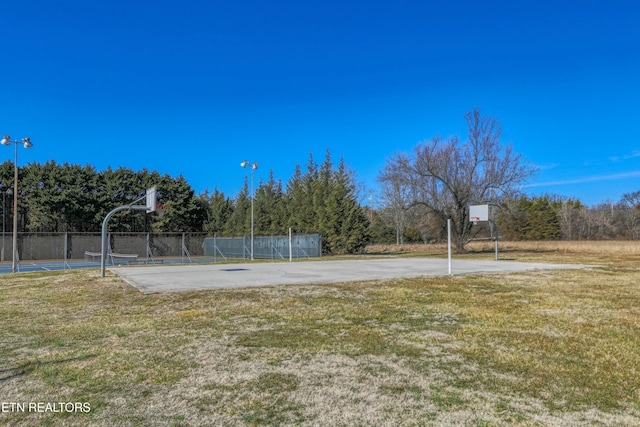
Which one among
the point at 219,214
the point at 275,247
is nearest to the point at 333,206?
the point at 275,247

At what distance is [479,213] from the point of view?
24125 millimetres

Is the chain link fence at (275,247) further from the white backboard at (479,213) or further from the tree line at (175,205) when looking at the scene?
the white backboard at (479,213)

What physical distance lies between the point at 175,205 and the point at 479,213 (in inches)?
1332

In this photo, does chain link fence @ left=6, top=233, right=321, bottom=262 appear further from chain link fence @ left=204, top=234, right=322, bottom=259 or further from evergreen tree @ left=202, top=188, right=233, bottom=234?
evergreen tree @ left=202, top=188, right=233, bottom=234

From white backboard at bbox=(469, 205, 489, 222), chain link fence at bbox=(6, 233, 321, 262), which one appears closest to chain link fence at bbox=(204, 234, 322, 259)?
chain link fence at bbox=(6, 233, 321, 262)

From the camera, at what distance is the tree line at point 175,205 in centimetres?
3306

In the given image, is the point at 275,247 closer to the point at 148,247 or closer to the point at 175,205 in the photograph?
the point at 148,247

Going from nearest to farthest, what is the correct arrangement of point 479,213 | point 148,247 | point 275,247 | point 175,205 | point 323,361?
point 323,361
point 479,213
point 148,247
point 275,247
point 175,205

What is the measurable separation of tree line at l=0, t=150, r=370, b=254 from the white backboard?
386 inches

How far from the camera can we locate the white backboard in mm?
23797

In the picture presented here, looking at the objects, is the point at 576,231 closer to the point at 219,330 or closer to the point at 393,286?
the point at 393,286

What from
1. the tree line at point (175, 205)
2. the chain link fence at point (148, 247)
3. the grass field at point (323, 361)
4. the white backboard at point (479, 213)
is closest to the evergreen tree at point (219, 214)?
the tree line at point (175, 205)

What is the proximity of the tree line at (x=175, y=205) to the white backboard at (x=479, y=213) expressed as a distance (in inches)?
386

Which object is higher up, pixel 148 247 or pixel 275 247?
pixel 148 247
